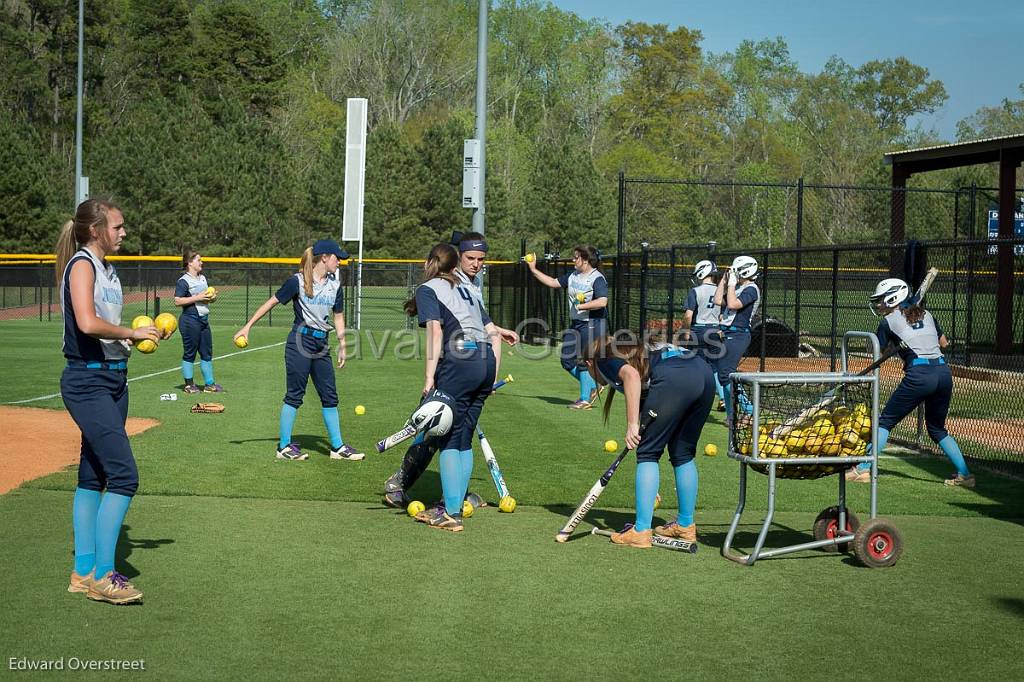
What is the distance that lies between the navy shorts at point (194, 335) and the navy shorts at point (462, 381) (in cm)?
849

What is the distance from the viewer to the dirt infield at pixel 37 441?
9.94 m

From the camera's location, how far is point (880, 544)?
709 cm

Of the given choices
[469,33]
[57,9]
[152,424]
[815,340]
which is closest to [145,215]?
[57,9]

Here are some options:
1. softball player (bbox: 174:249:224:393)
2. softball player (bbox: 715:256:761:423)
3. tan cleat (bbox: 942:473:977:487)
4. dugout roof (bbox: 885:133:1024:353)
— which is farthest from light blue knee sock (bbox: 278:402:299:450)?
dugout roof (bbox: 885:133:1024:353)

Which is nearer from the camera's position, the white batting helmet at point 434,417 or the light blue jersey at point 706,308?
the white batting helmet at point 434,417

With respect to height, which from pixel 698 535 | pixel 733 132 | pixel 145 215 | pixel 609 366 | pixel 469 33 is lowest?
pixel 698 535

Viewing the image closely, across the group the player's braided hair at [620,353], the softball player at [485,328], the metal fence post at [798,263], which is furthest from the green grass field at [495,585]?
the metal fence post at [798,263]

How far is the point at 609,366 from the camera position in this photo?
7.34 m

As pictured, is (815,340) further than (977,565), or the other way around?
(815,340)

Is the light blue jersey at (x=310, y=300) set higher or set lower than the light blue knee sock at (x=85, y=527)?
higher

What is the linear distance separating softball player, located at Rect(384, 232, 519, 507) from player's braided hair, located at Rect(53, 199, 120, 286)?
2.78 metres

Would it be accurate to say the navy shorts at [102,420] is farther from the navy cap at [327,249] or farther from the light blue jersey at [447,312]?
the navy cap at [327,249]

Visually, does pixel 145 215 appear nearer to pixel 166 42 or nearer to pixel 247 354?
pixel 166 42

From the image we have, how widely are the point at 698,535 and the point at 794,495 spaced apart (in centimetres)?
198
